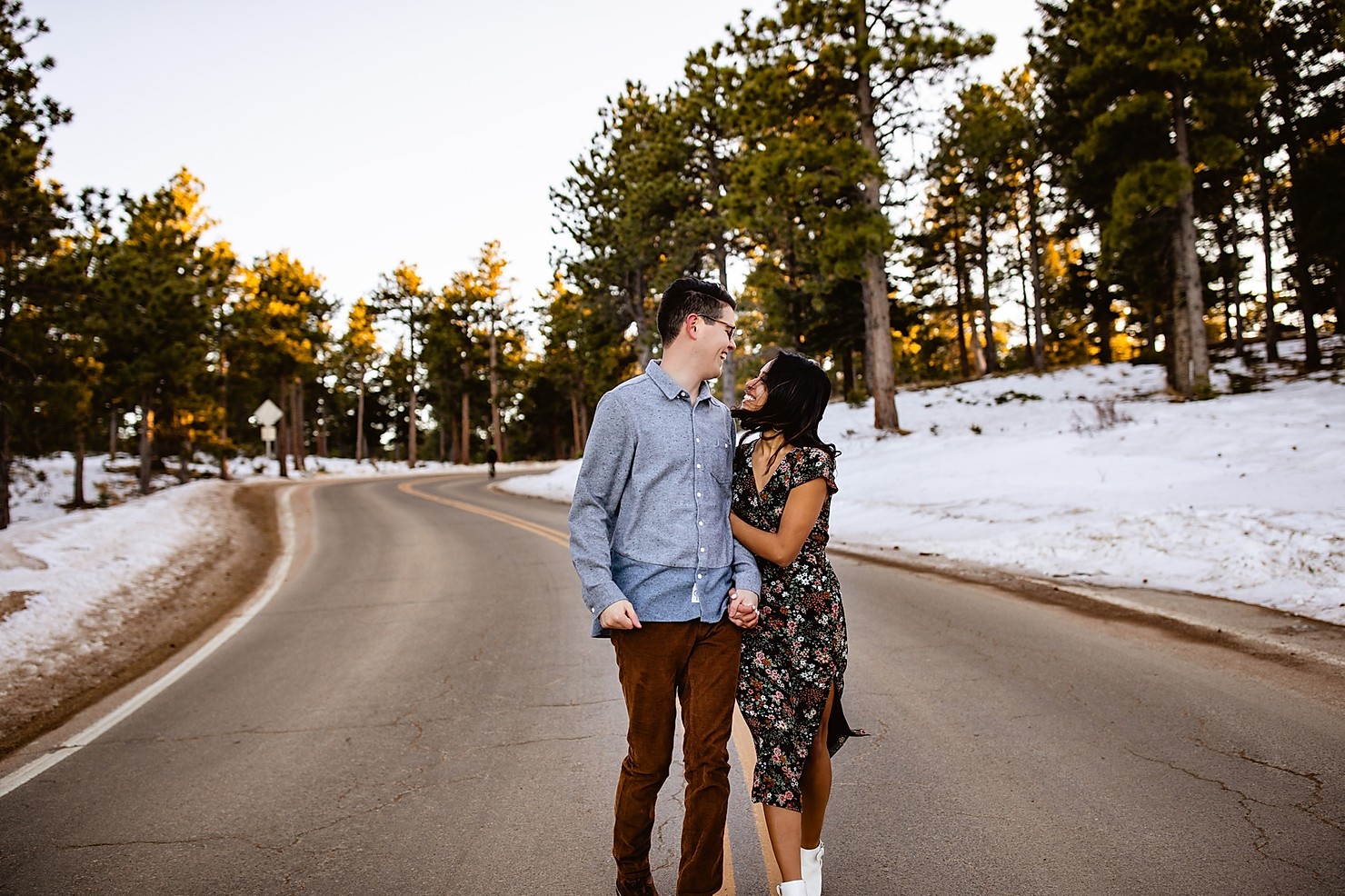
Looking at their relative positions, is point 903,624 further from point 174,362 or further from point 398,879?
point 174,362

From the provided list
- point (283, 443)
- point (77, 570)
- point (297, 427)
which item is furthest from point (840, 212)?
point (297, 427)

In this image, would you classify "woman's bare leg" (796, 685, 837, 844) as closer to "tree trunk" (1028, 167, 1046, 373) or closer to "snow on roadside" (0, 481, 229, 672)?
"snow on roadside" (0, 481, 229, 672)

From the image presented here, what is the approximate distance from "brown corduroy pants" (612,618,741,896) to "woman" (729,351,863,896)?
7.0 inches

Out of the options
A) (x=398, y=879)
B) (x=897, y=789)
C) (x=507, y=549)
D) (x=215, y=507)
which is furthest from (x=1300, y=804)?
(x=215, y=507)

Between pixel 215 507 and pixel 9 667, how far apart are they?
14.0 metres

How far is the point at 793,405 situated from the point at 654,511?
60cm

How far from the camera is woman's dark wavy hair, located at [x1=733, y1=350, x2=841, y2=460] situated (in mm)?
2844

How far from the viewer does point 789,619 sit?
113 inches

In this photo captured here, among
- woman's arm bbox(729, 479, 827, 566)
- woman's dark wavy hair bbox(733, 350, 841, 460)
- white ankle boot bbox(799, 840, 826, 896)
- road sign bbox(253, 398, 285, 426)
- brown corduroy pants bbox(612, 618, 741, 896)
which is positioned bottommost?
white ankle boot bbox(799, 840, 826, 896)

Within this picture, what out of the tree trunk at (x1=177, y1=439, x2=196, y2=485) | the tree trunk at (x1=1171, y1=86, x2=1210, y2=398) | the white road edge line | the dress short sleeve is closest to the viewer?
the dress short sleeve

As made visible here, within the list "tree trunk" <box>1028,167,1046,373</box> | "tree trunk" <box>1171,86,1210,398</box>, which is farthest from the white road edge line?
"tree trunk" <box>1028,167,1046,373</box>

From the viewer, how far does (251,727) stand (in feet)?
17.8

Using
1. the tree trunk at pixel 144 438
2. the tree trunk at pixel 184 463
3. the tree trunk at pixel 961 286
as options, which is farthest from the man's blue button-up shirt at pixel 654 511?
the tree trunk at pixel 961 286

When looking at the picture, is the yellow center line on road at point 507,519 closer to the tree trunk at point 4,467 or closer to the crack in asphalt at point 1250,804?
the crack in asphalt at point 1250,804
